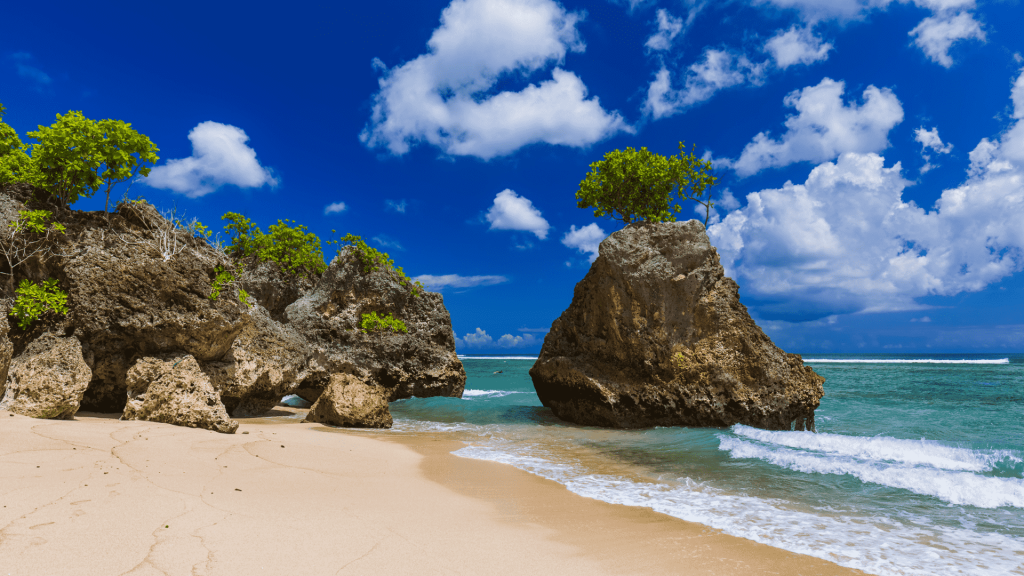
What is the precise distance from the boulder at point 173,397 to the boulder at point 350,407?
341cm

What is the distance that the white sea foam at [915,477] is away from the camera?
675 cm

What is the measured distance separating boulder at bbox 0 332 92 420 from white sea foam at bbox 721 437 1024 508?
40.0ft

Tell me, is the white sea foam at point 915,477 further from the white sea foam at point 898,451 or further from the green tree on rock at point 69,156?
the green tree on rock at point 69,156

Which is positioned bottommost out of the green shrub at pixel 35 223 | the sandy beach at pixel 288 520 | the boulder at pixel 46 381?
the sandy beach at pixel 288 520

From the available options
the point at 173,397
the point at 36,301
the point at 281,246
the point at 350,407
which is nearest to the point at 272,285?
the point at 281,246

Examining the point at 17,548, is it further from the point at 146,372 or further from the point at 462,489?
the point at 146,372

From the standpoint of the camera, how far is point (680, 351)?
13570 mm

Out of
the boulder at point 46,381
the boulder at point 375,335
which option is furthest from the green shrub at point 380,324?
the boulder at point 46,381

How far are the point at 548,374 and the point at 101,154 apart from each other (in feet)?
41.1

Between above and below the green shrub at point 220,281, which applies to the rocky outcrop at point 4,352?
below

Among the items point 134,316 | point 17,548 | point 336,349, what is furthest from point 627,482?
point 336,349

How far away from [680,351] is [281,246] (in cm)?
1786

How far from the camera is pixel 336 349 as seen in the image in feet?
60.8

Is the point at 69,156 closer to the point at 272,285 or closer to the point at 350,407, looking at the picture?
the point at 350,407
